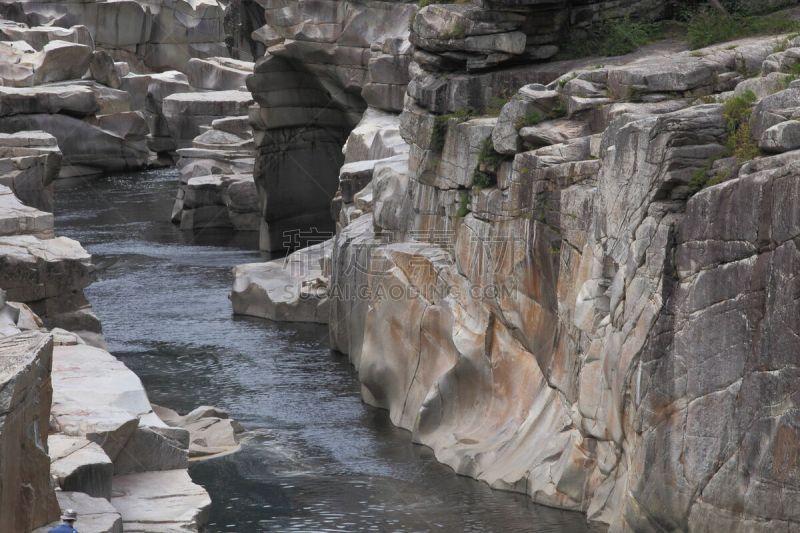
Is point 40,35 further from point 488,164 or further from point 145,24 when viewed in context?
point 488,164

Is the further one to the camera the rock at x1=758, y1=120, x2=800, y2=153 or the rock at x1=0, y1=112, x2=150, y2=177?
the rock at x1=0, y1=112, x2=150, y2=177

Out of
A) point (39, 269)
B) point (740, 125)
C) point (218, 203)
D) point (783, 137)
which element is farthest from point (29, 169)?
point (783, 137)

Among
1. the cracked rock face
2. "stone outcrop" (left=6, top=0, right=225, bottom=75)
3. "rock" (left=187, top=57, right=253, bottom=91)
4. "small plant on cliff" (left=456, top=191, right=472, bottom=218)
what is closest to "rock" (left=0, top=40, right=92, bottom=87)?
"rock" (left=187, top=57, right=253, bottom=91)

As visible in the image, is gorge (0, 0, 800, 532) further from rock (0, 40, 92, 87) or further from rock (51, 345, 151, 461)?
rock (0, 40, 92, 87)

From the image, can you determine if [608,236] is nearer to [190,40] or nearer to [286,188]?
[286,188]

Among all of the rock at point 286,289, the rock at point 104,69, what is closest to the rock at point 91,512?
the rock at point 286,289

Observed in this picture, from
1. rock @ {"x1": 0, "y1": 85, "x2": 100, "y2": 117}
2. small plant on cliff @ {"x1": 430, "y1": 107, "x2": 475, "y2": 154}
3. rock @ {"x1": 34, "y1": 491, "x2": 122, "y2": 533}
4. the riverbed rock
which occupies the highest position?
small plant on cliff @ {"x1": 430, "y1": 107, "x2": 475, "y2": 154}

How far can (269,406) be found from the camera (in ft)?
83.6

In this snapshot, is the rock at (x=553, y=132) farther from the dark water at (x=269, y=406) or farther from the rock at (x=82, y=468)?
the rock at (x=82, y=468)

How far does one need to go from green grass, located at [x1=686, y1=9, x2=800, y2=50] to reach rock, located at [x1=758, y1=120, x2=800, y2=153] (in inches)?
316

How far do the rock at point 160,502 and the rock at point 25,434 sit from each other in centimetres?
182

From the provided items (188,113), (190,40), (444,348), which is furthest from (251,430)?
(190,40)

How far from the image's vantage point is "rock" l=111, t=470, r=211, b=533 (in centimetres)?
1631

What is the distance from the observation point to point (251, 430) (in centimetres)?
2384
